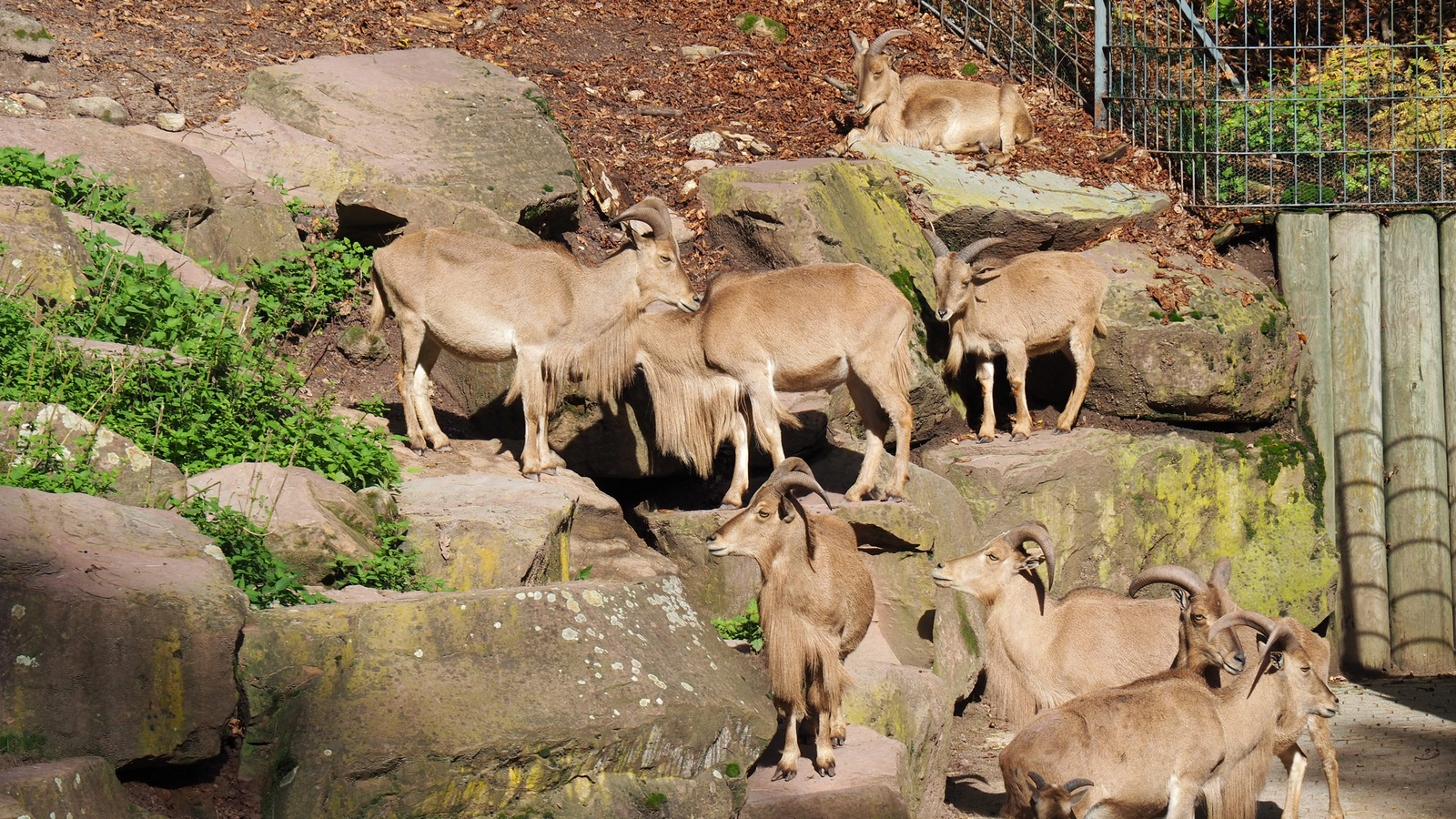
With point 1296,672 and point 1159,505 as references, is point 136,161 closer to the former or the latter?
point 1159,505

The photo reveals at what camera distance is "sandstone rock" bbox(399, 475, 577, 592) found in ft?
24.0

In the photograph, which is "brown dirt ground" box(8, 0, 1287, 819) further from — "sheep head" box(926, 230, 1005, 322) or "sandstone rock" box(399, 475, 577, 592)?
"sandstone rock" box(399, 475, 577, 592)

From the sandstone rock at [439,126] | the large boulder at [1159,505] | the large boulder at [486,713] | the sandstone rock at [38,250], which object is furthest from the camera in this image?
the sandstone rock at [439,126]

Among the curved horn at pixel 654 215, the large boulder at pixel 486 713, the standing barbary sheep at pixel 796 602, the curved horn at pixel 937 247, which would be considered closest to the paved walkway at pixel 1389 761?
the standing barbary sheep at pixel 796 602

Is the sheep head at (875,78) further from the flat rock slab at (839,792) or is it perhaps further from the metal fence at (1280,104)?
the flat rock slab at (839,792)

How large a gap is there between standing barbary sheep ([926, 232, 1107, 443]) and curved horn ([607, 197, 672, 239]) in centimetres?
237

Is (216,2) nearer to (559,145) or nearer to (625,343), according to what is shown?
(559,145)

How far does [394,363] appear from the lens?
10.7m

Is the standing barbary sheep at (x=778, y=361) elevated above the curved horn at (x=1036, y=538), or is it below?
above

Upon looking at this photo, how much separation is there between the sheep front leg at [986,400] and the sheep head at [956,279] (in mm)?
527

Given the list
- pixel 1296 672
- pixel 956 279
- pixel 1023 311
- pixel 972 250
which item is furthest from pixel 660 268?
pixel 1296 672

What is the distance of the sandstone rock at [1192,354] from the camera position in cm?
1114

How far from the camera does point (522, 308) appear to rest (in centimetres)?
953

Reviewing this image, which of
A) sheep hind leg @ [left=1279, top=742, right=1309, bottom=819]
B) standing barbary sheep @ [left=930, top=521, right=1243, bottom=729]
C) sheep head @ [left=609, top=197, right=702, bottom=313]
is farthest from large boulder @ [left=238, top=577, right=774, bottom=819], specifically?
sheep head @ [left=609, top=197, right=702, bottom=313]
